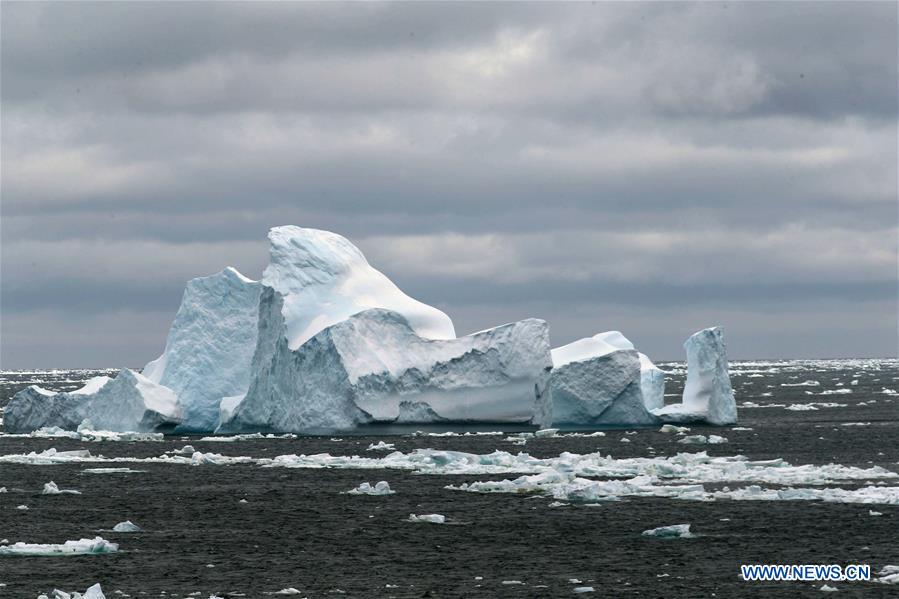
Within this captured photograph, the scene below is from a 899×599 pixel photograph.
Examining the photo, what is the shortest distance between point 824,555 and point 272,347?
23344 millimetres

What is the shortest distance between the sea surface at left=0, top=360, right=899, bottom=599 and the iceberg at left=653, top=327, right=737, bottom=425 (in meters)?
5.21

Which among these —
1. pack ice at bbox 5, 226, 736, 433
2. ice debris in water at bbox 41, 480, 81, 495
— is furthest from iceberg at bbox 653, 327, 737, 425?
ice debris in water at bbox 41, 480, 81, 495

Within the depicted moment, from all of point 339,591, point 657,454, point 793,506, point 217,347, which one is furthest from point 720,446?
A: point 339,591

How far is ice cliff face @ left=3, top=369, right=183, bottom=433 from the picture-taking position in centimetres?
4006

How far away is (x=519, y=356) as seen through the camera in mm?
38781

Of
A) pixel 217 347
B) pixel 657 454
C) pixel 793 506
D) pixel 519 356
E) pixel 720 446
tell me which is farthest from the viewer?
pixel 217 347

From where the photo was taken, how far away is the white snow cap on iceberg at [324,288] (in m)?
38.9

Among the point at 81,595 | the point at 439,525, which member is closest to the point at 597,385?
the point at 439,525

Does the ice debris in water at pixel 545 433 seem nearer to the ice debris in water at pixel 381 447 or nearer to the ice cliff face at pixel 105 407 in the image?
the ice debris in water at pixel 381 447

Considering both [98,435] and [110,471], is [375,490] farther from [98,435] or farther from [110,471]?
[98,435]

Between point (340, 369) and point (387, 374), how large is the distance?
1.30 meters

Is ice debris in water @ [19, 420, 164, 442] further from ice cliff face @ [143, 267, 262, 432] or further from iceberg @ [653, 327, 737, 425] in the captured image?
iceberg @ [653, 327, 737, 425]

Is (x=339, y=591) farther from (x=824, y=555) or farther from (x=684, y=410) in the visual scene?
(x=684, y=410)

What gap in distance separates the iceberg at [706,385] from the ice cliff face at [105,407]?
14.9m
